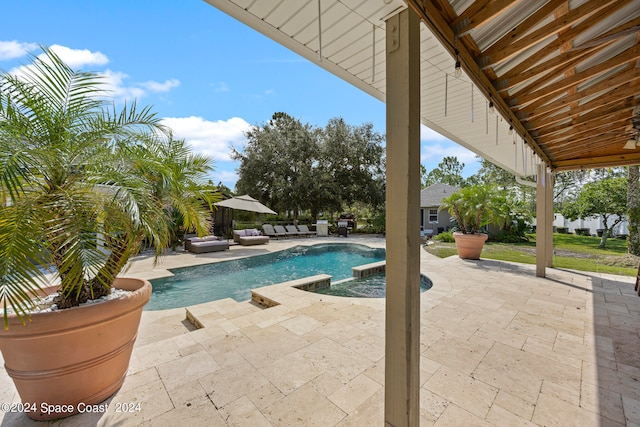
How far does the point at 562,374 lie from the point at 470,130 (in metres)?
3.81

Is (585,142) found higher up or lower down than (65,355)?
higher up

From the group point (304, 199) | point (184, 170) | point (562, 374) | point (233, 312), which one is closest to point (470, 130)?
point (562, 374)

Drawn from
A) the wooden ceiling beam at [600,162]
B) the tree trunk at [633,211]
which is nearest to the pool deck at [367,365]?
the wooden ceiling beam at [600,162]

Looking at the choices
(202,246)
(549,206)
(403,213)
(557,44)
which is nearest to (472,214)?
(549,206)

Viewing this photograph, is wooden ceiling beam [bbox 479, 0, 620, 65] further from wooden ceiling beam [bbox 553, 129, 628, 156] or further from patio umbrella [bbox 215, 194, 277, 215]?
patio umbrella [bbox 215, 194, 277, 215]

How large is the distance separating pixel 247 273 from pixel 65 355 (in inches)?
237

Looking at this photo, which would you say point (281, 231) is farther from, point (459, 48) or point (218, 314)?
point (459, 48)

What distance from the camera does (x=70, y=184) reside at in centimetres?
204

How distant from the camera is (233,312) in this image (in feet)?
12.7

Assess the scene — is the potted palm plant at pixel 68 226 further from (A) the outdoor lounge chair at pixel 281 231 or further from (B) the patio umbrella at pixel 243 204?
(A) the outdoor lounge chair at pixel 281 231

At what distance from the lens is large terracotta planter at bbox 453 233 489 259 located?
7.88 meters

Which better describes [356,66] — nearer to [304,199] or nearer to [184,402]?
[184,402]

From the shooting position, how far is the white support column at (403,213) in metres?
1.47

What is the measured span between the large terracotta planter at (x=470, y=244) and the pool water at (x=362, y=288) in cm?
262
